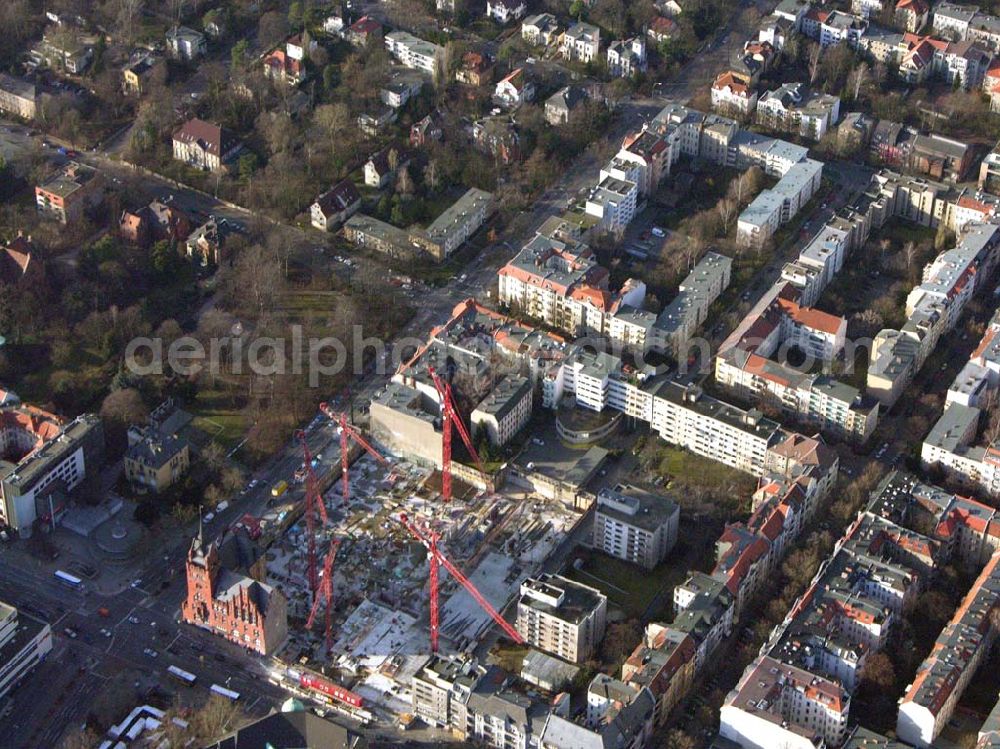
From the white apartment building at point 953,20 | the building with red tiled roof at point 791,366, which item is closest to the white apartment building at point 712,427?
the building with red tiled roof at point 791,366

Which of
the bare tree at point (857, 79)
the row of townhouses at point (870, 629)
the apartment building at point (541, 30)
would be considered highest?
the bare tree at point (857, 79)

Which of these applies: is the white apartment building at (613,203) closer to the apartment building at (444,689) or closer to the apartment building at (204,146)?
the apartment building at (204,146)

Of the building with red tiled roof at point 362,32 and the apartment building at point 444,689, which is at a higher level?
the building with red tiled roof at point 362,32

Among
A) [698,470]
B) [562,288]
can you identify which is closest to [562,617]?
[698,470]

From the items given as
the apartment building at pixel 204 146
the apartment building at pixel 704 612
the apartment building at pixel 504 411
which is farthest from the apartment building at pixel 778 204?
the apartment building at pixel 204 146

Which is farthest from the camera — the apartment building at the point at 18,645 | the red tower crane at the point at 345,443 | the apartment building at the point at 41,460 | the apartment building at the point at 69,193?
the apartment building at the point at 69,193

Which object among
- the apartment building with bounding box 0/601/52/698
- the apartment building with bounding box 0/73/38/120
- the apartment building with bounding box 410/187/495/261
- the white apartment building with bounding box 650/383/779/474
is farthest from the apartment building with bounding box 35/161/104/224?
the white apartment building with bounding box 650/383/779/474

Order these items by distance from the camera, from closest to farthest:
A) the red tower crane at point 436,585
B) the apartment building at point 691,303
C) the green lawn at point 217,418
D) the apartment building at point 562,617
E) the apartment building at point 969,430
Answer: the red tower crane at point 436,585 → the apartment building at point 562,617 → the apartment building at point 969,430 → the green lawn at point 217,418 → the apartment building at point 691,303

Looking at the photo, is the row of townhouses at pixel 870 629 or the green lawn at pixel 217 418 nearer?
the row of townhouses at pixel 870 629
